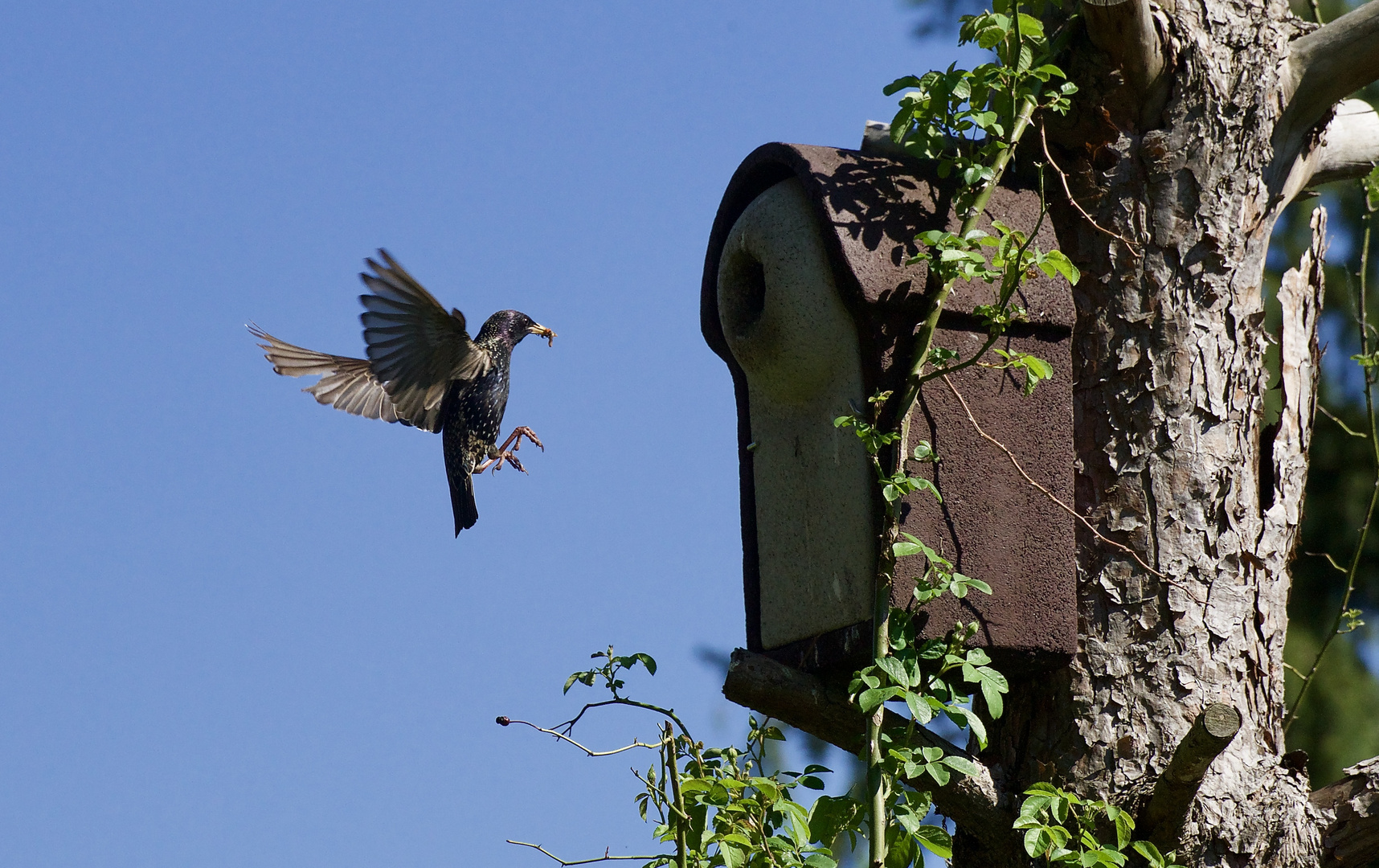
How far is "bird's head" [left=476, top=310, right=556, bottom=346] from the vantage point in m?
3.62

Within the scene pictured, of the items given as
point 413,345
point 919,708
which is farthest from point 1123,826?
point 413,345

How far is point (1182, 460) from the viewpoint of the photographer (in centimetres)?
235

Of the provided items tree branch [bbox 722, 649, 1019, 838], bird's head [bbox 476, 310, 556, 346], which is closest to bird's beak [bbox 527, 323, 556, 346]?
bird's head [bbox 476, 310, 556, 346]

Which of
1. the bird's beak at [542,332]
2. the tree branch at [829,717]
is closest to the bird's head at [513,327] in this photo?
the bird's beak at [542,332]

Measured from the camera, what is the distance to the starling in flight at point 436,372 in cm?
322

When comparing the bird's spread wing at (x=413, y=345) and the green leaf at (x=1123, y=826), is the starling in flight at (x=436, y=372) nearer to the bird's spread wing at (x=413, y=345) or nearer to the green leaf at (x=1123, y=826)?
the bird's spread wing at (x=413, y=345)

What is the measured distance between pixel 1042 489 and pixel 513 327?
1797 mm

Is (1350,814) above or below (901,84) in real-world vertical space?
below

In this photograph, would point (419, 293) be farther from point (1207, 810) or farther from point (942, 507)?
point (1207, 810)

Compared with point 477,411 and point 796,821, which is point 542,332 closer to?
point 477,411

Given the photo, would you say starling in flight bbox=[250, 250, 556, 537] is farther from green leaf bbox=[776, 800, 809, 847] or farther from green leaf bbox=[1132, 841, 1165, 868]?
green leaf bbox=[1132, 841, 1165, 868]

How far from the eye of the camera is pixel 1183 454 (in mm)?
2350

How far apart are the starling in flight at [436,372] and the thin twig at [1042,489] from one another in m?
1.30

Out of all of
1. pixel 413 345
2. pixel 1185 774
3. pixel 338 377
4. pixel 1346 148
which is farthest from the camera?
pixel 338 377
